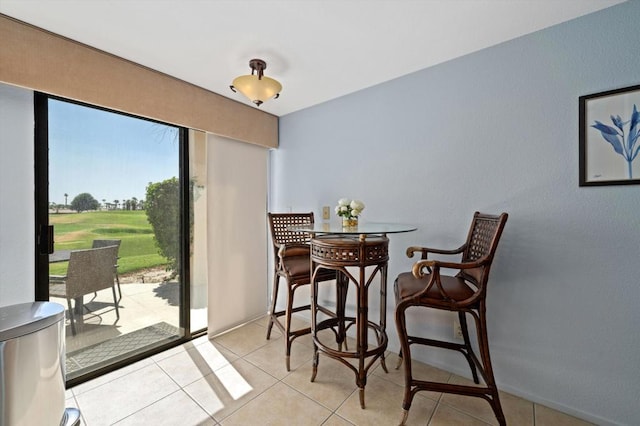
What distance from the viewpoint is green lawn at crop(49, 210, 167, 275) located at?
5.84ft

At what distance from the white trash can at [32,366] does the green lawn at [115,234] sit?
62cm

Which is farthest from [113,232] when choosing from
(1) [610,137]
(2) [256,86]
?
(1) [610,137]

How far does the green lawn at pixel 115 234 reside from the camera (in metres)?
1.78

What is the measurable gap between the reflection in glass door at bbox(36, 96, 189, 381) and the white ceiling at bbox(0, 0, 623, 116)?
1.85ft

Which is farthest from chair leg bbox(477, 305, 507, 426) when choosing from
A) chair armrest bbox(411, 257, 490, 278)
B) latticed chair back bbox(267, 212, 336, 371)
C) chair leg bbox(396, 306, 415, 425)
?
latticed chair back bbox(267, 212, 336, 371)

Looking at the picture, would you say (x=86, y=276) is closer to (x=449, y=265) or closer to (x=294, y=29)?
(x=294, y=29)

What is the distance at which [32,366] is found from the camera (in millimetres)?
1131

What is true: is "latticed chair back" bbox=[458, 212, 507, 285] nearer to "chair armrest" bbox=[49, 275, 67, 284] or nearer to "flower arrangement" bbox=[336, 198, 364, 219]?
"flower arrangement" bbox=[336, 198, 364, 219]

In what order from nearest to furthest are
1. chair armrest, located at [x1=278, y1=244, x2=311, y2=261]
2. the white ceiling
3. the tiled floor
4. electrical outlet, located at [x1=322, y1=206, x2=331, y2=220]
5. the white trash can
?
the white trash can
the white ceiling
the tiled floor
chair armrest, located at [x1=278, y1=244, x2=311, y2=261]
electrical outlet, located at [x1=322, y1=206, x2=331, y2=220]

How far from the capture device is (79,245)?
6.10 feet

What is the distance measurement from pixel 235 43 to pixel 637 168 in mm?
2410

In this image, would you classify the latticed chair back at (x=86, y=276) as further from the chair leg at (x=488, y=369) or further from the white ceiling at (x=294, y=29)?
the chair leg at (x=488, y=369)

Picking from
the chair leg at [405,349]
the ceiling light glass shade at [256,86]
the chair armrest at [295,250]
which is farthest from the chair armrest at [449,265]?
the ceiling light glass shade at [256,86]

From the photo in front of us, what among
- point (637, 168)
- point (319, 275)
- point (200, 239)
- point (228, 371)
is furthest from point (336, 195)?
point (637, 168)
